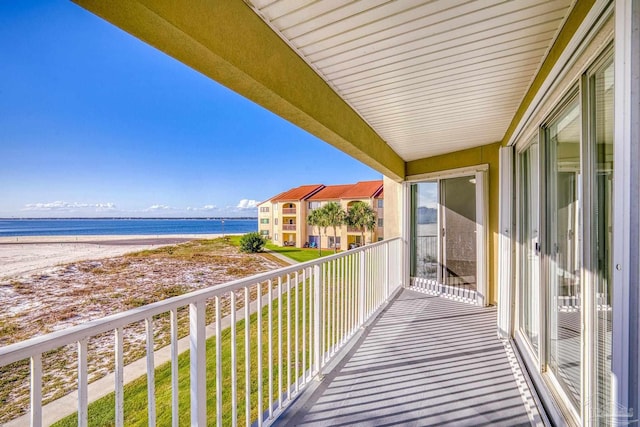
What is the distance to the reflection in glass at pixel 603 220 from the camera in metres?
1.11

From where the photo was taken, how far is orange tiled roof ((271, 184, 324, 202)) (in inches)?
1218

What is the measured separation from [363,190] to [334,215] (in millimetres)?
3620

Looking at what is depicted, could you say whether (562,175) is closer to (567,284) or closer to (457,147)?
(567,284)

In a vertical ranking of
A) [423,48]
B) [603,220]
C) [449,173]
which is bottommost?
[603,220]

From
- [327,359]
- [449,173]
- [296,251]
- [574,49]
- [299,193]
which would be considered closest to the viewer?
[574,49]

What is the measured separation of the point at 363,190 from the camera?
27.7 m

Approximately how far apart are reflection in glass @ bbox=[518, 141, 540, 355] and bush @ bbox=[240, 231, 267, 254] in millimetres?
23437

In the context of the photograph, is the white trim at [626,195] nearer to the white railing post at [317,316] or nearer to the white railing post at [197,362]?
the white railing post at [197,362]

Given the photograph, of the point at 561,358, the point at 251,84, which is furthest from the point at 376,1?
the point at 561,358

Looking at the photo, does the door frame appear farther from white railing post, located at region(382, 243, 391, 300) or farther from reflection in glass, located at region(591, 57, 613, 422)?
reflection in glass, located at region(591, 57, 613, 422)

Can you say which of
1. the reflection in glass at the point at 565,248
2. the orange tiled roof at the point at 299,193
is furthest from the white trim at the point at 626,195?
the orange tiled roof at the point at 299,193

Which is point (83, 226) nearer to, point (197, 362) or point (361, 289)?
point (361, 289)

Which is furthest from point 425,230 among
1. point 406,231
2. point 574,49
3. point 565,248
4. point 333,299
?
point 574,49

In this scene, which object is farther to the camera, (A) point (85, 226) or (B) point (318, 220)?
(B) point (318, 220)
